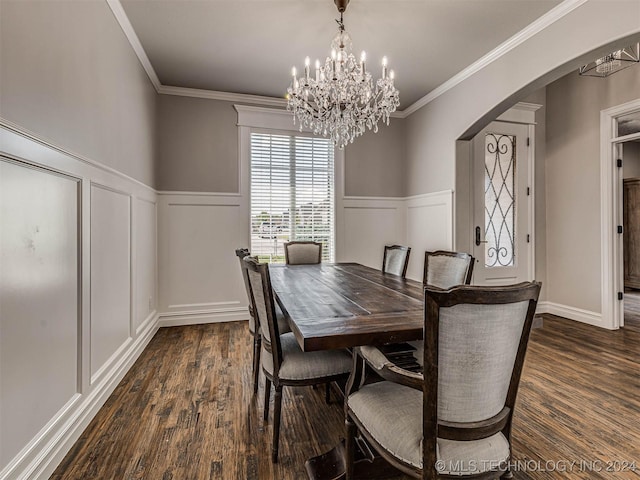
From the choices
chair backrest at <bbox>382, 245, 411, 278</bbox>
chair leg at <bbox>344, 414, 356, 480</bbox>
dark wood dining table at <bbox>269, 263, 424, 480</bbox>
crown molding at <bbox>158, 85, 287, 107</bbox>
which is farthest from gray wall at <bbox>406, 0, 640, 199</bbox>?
chair leg at <bbox>344, 414, 356, 480</bbox>

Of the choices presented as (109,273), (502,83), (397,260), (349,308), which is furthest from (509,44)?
(109,273)

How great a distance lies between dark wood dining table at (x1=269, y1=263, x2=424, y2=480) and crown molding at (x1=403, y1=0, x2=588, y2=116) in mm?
2307

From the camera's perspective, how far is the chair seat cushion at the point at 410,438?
1.02 metres

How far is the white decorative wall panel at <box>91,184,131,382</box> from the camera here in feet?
6.66

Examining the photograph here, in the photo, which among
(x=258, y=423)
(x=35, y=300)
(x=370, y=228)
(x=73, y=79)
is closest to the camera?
(x=35, y=300)

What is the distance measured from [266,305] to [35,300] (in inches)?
38.9

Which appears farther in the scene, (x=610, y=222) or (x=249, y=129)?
(x=249, y=129)

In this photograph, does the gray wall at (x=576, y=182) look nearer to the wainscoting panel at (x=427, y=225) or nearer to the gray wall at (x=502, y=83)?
the gray wall at (x=502, y=83)

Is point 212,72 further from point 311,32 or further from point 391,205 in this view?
point 391,205

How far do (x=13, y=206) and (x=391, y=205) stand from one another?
418 centimetres

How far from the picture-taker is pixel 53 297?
1565 mm

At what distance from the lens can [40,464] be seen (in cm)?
143

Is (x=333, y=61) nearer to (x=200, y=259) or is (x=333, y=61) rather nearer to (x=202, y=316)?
(x=200, y=259)

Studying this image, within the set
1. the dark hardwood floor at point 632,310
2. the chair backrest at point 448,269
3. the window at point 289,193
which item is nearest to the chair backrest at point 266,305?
the chair backrest at point 448,269
